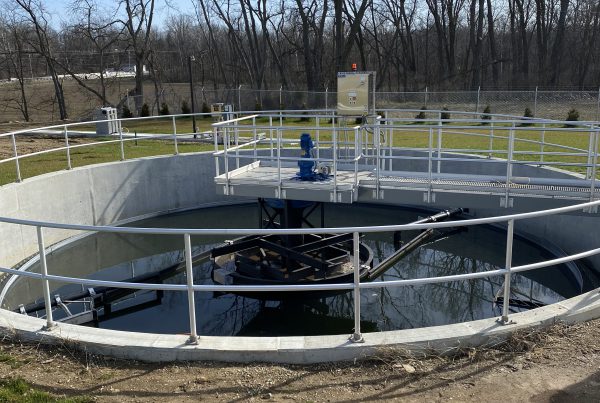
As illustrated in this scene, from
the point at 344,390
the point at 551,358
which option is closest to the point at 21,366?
the point at 344,390

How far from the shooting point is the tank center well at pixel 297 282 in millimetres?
9375

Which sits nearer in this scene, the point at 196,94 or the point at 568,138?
the point at 568,138

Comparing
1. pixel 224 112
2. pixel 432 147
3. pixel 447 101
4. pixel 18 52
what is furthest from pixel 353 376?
pixel 18 52

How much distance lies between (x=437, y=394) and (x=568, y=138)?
1780cm

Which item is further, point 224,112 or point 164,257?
point 224,112

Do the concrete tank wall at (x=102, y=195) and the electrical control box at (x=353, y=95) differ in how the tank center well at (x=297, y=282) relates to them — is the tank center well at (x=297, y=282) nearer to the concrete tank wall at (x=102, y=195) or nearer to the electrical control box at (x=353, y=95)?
the concrete tank wall at (x=102, y=195)

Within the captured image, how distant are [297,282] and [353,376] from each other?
17.5ft

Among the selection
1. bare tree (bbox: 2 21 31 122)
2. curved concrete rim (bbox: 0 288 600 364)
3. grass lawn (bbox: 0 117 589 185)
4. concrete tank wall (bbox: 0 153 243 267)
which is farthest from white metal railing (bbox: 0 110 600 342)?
bare tree (bbox: 2 21 31 122)

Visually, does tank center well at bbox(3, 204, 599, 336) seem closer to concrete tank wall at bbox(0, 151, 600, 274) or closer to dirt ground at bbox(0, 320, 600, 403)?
concrete tank wall at bbox(0, 151, 600, 274)

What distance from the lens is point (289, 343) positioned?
488cm

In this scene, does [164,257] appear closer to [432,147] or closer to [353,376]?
[432,147]

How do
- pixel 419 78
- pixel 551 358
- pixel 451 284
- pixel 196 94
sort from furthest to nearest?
pixel 419 78 < pixel 196 94 < pixel 451 284 < pixel 551 358

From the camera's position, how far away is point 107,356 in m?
4.94

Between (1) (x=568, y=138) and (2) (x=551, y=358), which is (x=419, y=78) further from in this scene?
(2) (x=551, y=358)
